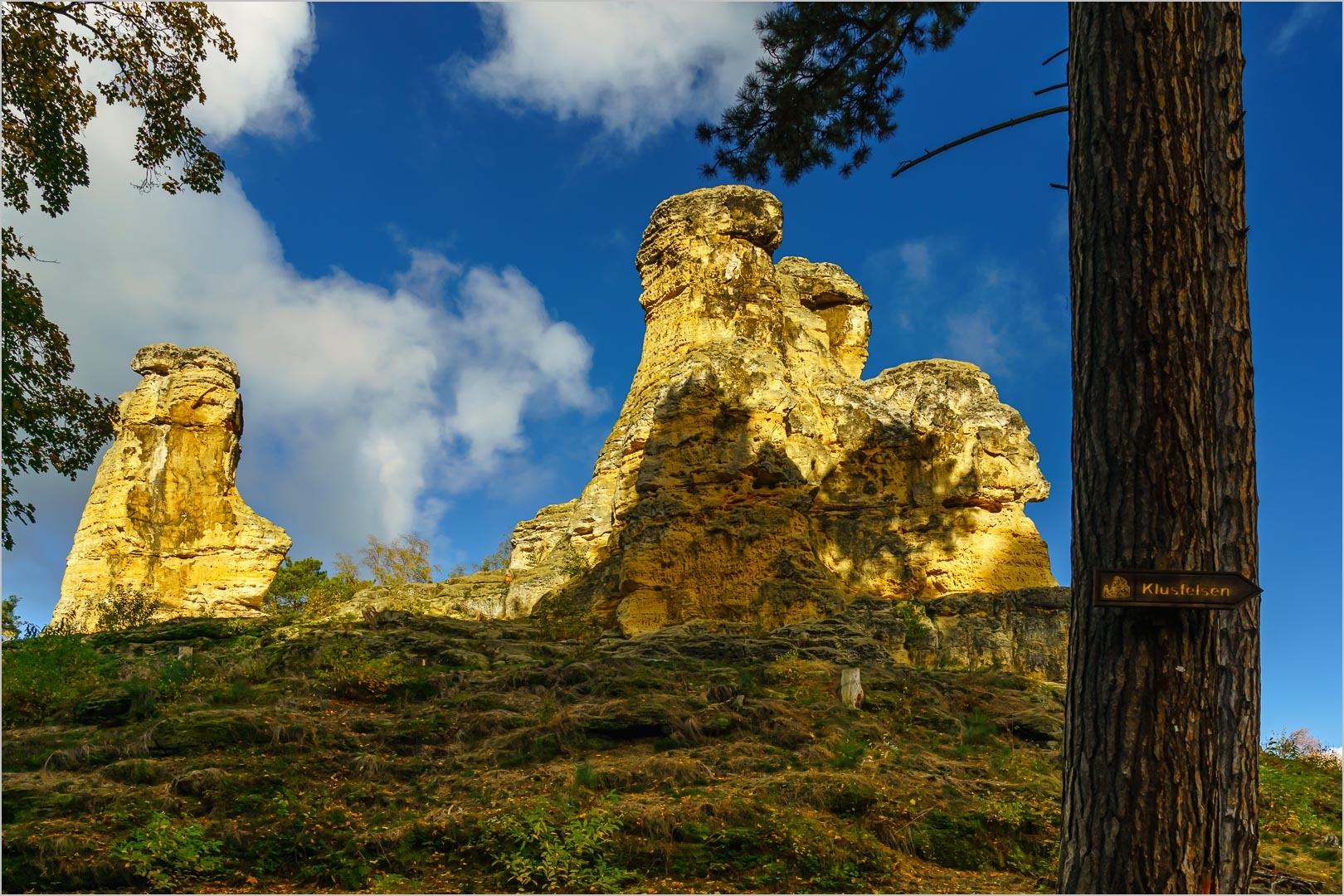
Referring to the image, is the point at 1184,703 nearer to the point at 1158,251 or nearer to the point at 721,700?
the point at 1158,251

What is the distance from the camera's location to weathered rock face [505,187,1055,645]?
2067 cm

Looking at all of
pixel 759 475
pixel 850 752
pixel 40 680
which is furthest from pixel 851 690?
pixel 40 680

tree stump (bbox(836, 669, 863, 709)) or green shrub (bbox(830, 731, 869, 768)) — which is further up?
tree stump (bbox(836, 669, 863, 709))

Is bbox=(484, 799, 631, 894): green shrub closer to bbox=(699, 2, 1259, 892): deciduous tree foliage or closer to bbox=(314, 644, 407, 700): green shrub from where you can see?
bbox=(699, 2, 1259, 892): deciduous tree foliage

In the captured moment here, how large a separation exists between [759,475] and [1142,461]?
711 inches

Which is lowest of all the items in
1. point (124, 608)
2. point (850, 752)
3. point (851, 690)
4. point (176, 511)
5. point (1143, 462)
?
point (850, 752)

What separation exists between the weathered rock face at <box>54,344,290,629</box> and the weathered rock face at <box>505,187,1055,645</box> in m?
11.3

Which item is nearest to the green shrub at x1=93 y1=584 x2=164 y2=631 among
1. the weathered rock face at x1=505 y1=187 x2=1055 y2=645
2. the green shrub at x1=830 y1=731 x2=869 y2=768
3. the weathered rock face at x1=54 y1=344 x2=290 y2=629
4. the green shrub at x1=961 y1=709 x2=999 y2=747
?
the weathered rock face at x1=54 y1=344 x2=290 y2=629

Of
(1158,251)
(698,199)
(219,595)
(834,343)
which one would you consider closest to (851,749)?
(1158,251)

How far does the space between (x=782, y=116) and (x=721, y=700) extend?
8.70m

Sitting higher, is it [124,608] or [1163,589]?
[1163,589]

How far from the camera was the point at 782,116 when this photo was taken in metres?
6.71

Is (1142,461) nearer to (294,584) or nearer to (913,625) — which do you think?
(913,625)

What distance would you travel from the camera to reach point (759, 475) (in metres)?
21.3
